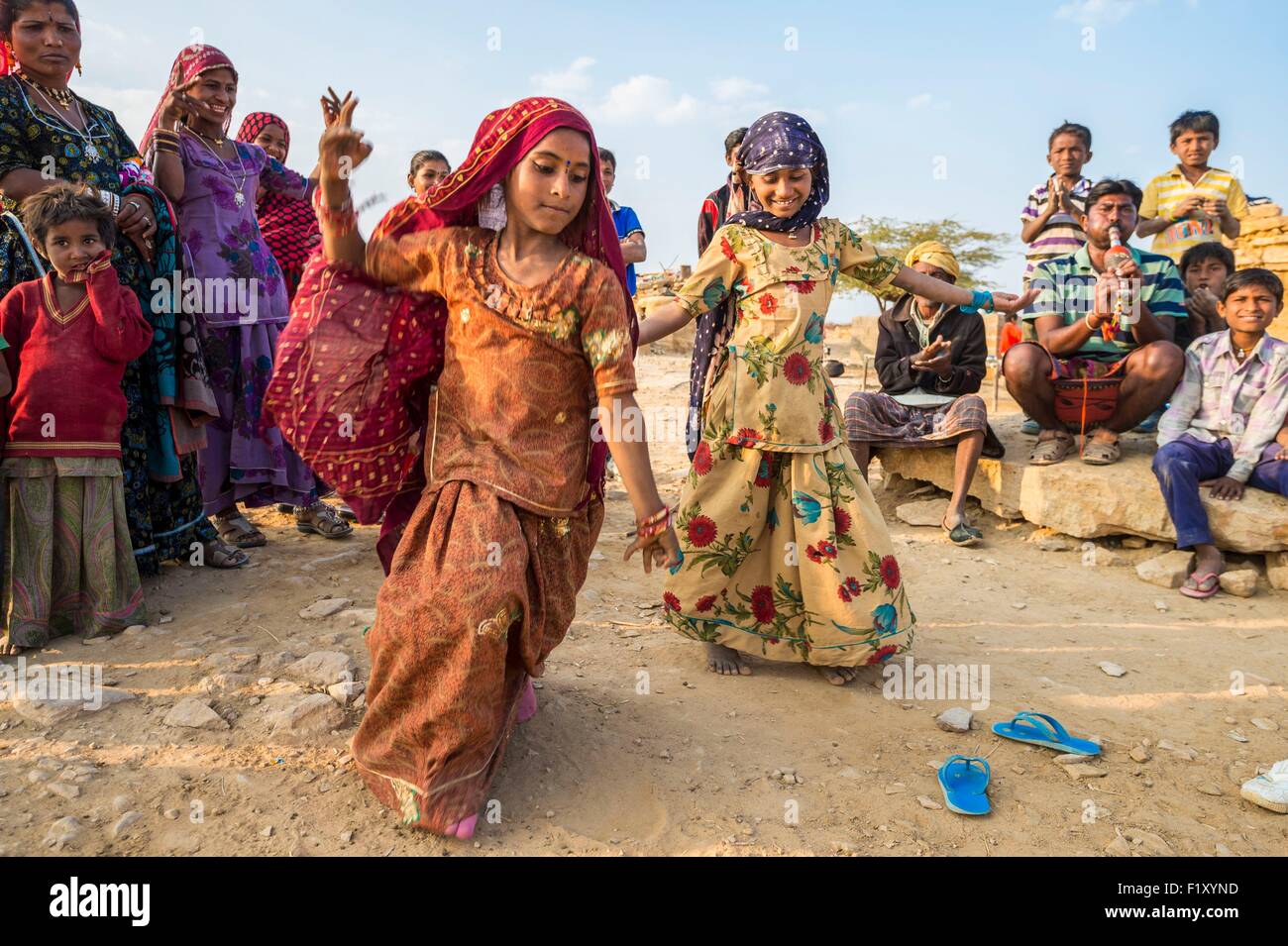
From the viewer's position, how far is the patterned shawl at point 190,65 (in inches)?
162

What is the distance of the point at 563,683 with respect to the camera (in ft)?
11.1

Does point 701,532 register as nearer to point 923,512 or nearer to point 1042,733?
point 1042,733

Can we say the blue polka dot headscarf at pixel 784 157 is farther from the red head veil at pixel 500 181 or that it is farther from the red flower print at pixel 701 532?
the red flower print at pixel 701 532

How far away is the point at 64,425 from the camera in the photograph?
3496mm

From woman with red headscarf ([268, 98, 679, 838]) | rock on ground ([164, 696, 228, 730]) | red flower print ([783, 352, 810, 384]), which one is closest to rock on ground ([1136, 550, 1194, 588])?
red flower print ([783, 352, 810, 384])

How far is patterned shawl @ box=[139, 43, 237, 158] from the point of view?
13.5 ft

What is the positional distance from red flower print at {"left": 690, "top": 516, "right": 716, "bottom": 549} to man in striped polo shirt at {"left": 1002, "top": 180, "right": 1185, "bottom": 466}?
3.29 meters

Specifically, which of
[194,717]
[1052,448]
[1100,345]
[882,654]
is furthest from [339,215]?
[1100,345]

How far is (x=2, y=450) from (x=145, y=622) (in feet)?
2.99

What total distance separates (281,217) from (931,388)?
15.3ft

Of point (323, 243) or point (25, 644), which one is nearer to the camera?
point (323, 243)

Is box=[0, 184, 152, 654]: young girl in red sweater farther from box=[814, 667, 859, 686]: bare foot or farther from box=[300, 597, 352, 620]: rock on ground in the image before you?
box=[814, 667, 859, 686]: bare foot

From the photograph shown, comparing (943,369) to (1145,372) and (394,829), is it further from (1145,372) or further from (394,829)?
(394,829)

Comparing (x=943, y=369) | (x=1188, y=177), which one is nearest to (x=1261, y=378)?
(x=943, y=369)
